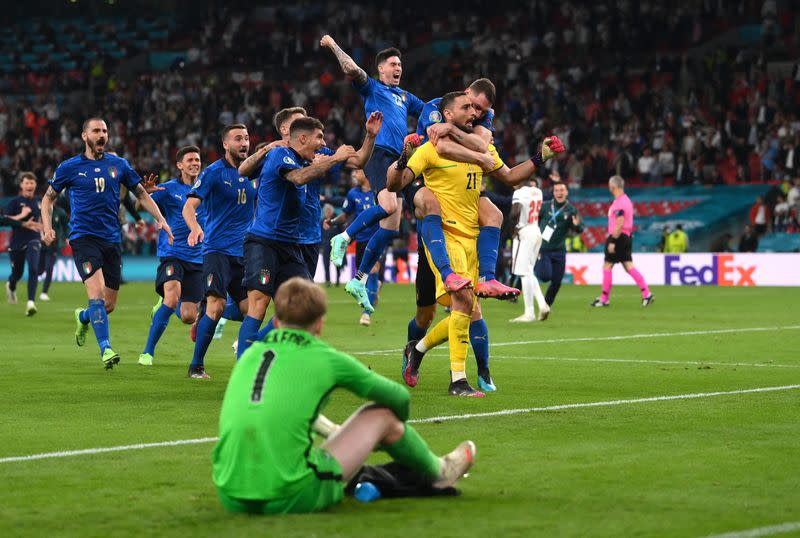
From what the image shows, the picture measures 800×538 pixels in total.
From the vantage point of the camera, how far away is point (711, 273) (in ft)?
116

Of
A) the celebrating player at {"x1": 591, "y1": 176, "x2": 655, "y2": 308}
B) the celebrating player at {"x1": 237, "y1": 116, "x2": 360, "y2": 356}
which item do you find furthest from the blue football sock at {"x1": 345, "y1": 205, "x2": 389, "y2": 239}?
the celebrating player at {"x1": 591, "y1": 176, "x2": 655, "y2": 308}

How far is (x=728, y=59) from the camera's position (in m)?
40.0

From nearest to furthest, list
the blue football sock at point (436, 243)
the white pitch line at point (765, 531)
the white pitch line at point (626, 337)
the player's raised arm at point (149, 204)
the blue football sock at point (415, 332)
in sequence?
the white pitch line at point (765, 531) < the blue football sock at point (436, 243) < the blue football sock at point (415, 332) < the player's raised arm at point (149, 204) < the white pitch line at point (626, 337)

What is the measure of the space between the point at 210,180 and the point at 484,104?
3.27m

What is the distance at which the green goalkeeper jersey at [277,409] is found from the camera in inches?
236

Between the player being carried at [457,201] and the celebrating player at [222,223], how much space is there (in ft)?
8.55

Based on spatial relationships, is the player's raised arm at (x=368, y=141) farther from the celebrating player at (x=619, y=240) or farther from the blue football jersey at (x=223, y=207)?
the celebrating player at (x=619, y=240)

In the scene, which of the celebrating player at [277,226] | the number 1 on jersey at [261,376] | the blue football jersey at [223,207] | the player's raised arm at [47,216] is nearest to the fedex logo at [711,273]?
the player's raised arm at [47,216]

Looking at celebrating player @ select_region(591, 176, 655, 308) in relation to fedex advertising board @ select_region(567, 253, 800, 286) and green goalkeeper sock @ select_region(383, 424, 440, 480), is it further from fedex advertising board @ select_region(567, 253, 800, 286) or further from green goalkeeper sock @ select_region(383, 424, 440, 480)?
green goalkeeper sock @ select_region(383, 424, 440, 480)

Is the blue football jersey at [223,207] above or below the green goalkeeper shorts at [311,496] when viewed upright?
above

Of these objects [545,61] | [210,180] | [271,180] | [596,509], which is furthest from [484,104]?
[545,61]

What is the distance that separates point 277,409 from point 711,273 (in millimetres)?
30545

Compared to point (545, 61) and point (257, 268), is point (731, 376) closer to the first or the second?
point (257, 268)

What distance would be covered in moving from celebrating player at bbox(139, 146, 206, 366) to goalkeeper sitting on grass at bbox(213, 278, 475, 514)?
28.2ft
